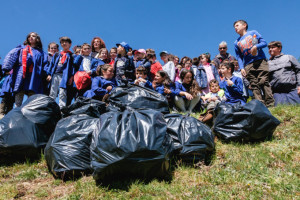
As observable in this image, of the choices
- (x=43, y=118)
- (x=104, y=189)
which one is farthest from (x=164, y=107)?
(x=43, y=118)

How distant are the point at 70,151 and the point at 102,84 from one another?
8.55 ft

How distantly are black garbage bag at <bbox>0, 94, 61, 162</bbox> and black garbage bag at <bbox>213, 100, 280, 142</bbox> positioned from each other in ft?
8.03

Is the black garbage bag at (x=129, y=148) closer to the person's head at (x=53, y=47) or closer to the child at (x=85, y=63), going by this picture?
the child at (x=85, y=63)

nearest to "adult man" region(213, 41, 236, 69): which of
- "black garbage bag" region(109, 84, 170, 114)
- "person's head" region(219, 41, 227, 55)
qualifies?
"person's head" region(219, 41, 227, 55)

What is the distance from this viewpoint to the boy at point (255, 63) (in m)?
4.63

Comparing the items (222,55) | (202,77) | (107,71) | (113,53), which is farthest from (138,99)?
(222,55)

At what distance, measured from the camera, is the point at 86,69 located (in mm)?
5297

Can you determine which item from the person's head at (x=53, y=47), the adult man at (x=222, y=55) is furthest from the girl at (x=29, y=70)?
the adult man at (x=222, y=55)

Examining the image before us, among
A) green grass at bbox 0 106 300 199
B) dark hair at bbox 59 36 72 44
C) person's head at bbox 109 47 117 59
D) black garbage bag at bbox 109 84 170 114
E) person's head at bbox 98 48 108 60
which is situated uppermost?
dark hair at bbox 59 36 72 44

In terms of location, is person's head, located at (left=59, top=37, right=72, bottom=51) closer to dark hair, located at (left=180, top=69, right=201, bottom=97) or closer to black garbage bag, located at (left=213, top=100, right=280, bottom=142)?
dark hair, located at (left=180, top=69, right=201, bottom=97)

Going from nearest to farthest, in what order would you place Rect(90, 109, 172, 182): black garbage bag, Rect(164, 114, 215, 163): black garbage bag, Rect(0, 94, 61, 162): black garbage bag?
Rect(90, 109, 172, 182): black garbage bag
Rect(164, 114, 215, 163): black garbage bag
Rect(0, 94, 61, 162): black garbage bag

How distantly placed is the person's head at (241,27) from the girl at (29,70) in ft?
14.9

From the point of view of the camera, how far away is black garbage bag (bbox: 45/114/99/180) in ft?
7.85

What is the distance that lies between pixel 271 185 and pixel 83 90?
419cm
